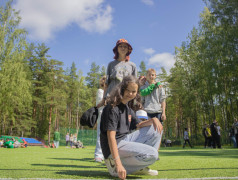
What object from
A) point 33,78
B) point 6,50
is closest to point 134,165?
point 6,50

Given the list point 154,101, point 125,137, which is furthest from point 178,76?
point 125,137

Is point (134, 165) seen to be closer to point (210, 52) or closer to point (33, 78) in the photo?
point (210, 52)

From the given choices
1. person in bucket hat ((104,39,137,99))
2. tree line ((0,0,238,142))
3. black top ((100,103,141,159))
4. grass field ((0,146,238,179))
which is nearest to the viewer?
black top ((100,103,141,159))

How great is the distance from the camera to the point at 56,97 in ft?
136

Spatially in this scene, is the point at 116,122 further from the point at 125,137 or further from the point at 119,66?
the point at 119,66

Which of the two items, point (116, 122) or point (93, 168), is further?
point (93, 168)

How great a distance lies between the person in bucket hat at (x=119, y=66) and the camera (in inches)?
175

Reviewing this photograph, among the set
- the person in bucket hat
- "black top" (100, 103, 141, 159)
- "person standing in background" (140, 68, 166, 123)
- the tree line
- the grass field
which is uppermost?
the tree line

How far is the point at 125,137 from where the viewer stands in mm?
2996

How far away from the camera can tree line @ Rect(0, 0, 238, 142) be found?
75.2 ft

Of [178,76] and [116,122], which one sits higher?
[178,76]

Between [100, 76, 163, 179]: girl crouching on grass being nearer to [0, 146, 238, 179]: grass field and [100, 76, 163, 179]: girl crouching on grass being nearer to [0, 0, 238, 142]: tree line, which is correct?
[0, 146, 238, 179]: grass field

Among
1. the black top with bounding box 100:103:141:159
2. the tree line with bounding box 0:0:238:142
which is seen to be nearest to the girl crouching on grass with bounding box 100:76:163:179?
the black top with bounding box 100:103:141:159

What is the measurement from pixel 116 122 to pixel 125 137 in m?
0.40
